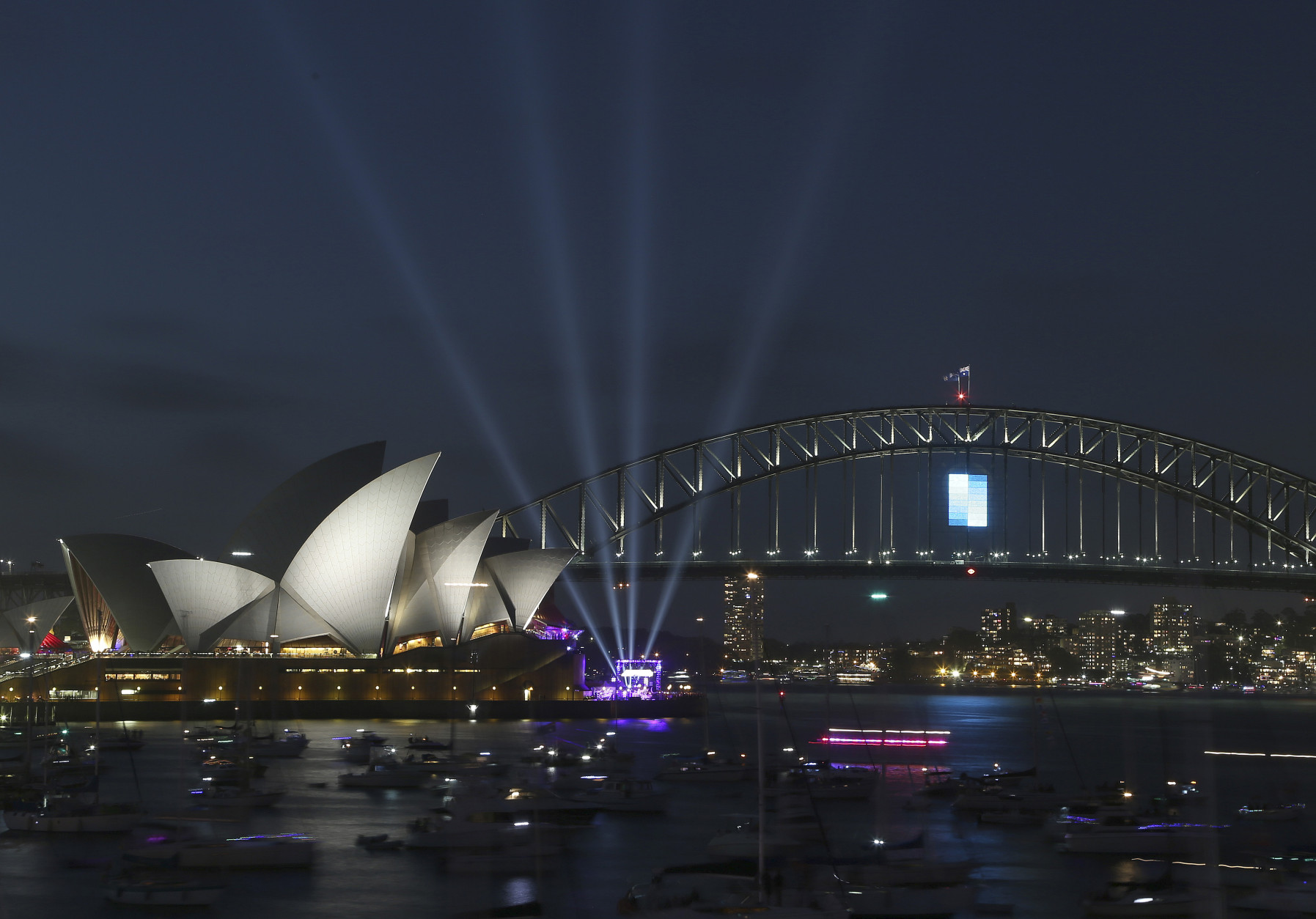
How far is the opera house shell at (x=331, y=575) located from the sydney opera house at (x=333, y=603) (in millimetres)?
91

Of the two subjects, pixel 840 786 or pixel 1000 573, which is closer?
pixel 840 786

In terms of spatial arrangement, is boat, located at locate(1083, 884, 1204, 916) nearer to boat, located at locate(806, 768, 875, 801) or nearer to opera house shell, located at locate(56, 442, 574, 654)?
boat, located at locate(806, 768, 875, 801)

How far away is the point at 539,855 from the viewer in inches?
1304

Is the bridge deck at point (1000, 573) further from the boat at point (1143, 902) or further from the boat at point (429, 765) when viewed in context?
→ the boat at point (1143, 902)

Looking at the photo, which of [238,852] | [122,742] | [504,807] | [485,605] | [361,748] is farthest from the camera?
[485,605]

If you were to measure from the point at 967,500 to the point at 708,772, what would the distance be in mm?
49544

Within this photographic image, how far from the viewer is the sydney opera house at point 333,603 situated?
75812mm

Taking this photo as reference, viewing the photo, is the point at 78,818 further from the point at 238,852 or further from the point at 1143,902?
the point at 1143,902

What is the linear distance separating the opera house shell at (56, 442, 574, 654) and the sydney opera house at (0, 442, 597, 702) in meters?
0.09

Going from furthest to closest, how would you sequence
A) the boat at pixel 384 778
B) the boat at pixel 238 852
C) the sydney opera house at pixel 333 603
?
the sydney opera house at pixel 333 603 → the boat at pixel 384 778 → the boat at pixel 238 852

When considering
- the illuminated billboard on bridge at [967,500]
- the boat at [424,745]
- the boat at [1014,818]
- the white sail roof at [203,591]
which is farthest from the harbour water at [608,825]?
the illuminated billboard on bridge at [967,500]

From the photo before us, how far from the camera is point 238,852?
106 ft

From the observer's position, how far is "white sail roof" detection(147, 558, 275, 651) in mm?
79250

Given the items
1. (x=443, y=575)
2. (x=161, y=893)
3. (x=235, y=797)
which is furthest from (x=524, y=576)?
(x=161, y=893)
